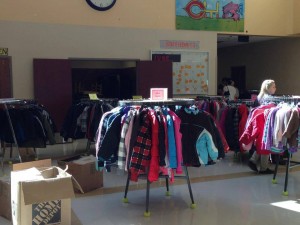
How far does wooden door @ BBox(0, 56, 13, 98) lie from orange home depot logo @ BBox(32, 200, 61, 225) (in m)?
5.45

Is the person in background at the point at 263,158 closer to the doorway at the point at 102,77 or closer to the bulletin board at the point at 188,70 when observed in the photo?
the bulletin board at the point at 188,70

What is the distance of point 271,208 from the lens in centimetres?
394

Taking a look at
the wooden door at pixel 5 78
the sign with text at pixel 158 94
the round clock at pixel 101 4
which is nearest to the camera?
the sign with text at pixel 158 94

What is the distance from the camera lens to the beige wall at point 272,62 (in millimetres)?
10422

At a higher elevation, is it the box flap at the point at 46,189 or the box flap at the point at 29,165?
the box flap at the point at 29,165

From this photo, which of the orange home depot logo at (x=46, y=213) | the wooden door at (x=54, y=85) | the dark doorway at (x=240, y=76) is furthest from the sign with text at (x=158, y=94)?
the dark doorway at (x=240, y=76)

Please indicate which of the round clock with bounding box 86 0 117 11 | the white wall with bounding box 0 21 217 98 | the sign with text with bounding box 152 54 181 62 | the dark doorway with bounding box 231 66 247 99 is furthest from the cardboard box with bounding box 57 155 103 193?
the dark doorway with bounding box 231 66 247 99

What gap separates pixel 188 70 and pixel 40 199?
6959mm

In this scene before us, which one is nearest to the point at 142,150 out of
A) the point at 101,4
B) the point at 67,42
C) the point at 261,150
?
the point at 261,150

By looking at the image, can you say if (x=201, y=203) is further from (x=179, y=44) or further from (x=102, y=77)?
(x=102, y=77)

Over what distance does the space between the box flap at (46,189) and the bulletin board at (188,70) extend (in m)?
6.41

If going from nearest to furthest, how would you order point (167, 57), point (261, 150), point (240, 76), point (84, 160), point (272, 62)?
point (84, 160), point (261, 150), point (167, 57), point (272, 62), point (240, 76)

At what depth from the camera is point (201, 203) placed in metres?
4.11

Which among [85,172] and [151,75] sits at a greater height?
[151,75]
